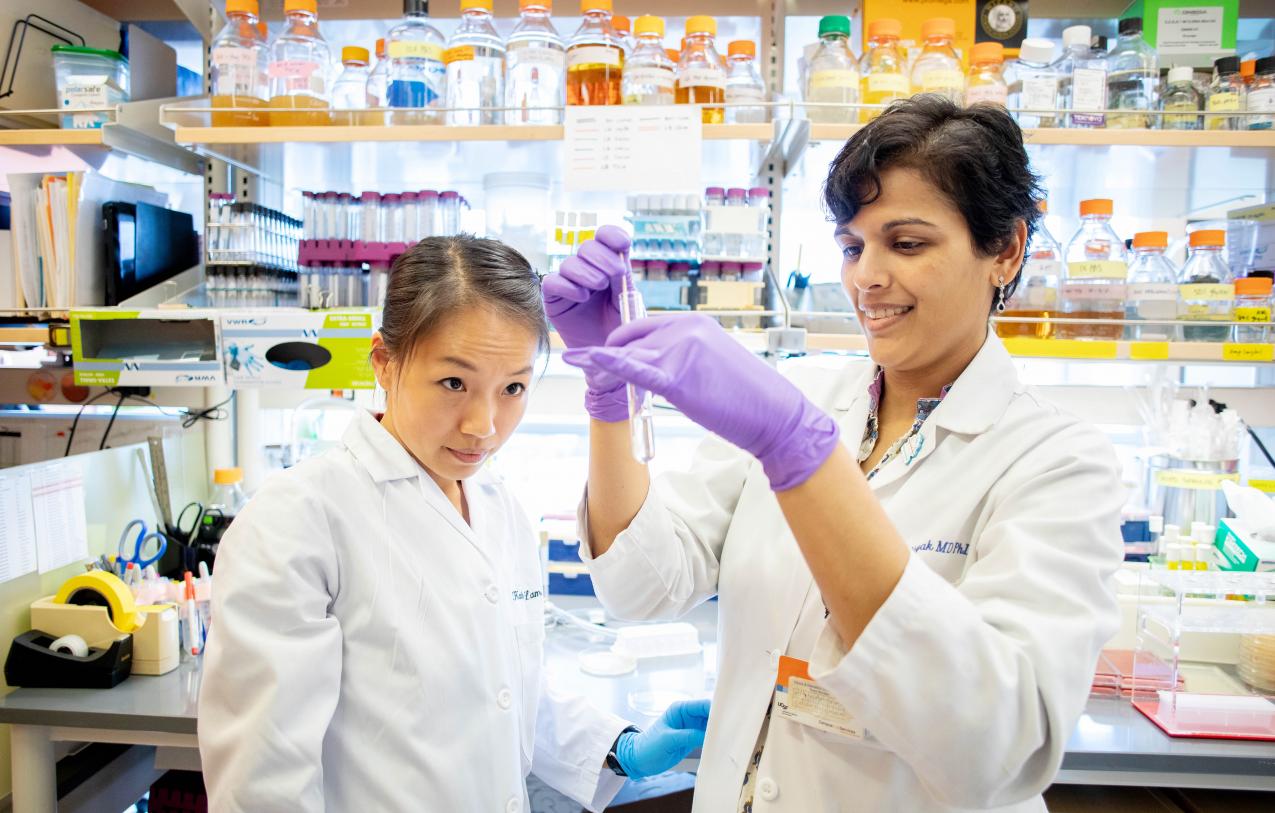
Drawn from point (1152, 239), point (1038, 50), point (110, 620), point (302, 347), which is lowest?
point (110, 620)

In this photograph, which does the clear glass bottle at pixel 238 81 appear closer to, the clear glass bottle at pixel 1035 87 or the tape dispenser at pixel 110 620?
the tape dispenser at pixel 110 620

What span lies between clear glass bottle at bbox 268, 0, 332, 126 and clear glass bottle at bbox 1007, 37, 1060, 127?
1.50m

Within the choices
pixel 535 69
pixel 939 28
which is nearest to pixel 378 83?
pixel 535 69

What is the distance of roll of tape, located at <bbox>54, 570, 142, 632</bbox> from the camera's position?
5.43 ft

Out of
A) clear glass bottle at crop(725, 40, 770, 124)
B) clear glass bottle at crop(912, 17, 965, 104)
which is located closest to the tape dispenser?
clear glass bottle at crop(725, 40, 770, 124)

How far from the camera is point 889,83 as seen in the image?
1729 millimetres

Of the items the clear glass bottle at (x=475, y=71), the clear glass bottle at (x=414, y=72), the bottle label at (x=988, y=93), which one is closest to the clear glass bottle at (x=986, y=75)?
the bottle label at (x=988, y=93)

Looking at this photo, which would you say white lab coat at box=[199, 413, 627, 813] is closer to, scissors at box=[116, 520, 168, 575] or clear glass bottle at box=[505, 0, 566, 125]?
clear glass bottle at box=[505, 0, 566, 125]

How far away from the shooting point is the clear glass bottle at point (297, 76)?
179 cm

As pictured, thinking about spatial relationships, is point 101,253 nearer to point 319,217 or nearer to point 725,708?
point 319,217

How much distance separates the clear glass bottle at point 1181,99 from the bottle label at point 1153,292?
346 mm

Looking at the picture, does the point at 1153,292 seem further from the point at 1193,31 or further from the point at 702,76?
the point at 702,76

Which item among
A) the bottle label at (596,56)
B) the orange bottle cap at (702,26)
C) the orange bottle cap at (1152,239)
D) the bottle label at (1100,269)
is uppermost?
the orange bottle cap at (702,26)

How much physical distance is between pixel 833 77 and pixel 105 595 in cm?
186
